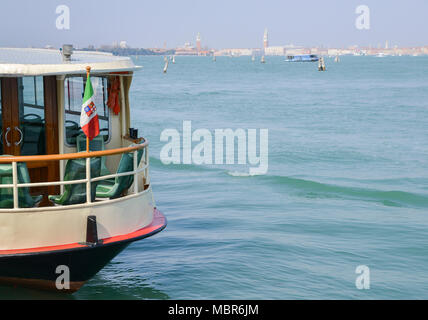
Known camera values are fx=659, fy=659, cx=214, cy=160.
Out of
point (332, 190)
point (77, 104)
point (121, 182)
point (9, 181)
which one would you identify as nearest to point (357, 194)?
point (332, 190)

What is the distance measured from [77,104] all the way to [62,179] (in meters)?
1.20

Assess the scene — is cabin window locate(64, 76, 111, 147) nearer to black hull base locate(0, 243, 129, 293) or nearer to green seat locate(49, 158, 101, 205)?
green seat locate(49, 158, 101, 205)

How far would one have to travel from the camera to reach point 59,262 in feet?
26.9

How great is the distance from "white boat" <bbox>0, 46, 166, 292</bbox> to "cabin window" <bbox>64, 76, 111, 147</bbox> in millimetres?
15

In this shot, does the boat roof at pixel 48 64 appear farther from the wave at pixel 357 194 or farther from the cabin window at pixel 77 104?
the wave at pixel 357 194

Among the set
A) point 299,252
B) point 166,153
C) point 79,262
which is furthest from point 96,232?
point 166,153

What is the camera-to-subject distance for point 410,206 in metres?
17.8

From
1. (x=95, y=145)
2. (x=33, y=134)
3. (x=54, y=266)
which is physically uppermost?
(x=33, y=134)

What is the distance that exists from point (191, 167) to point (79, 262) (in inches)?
562

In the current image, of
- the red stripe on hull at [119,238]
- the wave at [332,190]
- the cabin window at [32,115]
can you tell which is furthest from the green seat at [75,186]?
the wave at [332,190]

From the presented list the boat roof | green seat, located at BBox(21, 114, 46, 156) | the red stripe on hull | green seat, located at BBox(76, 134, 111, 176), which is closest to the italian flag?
the boat roof

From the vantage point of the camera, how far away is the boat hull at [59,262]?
788cm

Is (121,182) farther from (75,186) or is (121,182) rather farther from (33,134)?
(33,134)
